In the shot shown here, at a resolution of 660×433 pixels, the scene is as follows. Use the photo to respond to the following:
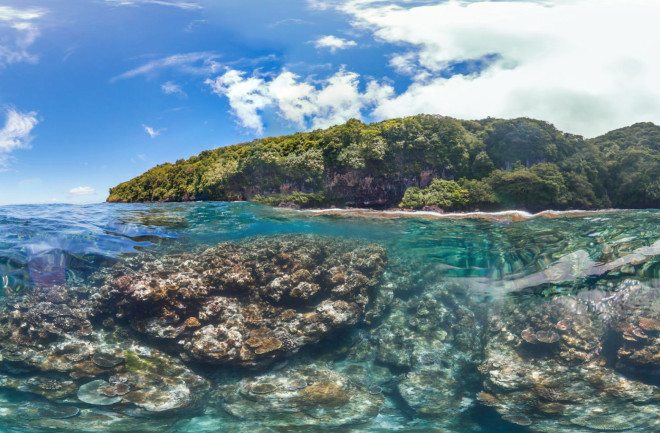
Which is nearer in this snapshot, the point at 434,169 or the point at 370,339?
the point at 370,339

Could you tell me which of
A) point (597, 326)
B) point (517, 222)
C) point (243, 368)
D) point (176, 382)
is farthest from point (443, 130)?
point (176, 382)

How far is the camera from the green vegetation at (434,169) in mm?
17219

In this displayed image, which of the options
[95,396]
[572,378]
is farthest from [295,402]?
[572,378]

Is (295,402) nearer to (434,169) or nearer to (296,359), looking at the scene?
(296,359)

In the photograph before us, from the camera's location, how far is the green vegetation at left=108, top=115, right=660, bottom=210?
17219 mm

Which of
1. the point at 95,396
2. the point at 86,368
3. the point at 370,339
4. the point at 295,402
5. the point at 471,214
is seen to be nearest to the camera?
the point at 95,396

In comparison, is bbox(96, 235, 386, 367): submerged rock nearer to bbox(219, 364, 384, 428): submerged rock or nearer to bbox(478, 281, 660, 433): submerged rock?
bbox(219, 364, 384, 428): submerged rock

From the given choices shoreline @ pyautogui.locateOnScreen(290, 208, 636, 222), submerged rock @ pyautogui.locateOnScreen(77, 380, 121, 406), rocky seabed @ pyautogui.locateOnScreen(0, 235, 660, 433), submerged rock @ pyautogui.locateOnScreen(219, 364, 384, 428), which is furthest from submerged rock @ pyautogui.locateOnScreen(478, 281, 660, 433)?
submerged rock @ pyautogui.locateOnScreen(77, 380, 121, 406)

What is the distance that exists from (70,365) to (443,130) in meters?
20.0

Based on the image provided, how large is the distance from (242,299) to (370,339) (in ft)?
15.6

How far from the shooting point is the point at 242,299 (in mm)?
10391

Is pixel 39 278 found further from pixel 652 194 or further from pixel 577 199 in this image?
pixel 652 194

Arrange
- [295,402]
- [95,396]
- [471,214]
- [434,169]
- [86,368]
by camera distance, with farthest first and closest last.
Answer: [434,169]
[471,214]
[295,402]
[86,368]
[95,396]

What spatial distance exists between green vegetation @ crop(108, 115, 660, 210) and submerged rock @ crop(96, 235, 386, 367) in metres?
5.95
